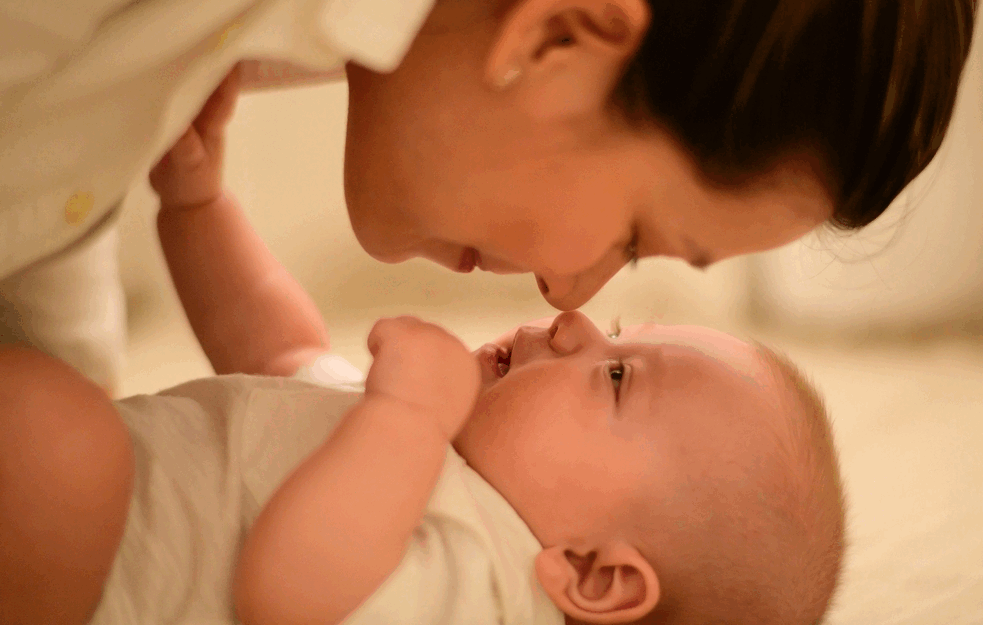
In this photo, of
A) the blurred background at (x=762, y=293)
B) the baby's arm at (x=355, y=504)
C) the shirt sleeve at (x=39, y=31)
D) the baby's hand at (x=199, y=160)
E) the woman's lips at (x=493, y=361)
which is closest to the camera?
the shirt sleeve at (x=39, y=31)

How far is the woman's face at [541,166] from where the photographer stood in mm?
647

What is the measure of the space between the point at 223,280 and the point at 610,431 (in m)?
0.49

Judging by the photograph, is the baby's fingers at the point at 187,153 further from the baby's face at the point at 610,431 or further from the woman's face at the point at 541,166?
the baby's face at the point at 610,431

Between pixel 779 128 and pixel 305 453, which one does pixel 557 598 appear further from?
pixel 779 128

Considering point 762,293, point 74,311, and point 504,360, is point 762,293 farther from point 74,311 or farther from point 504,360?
point 74,311

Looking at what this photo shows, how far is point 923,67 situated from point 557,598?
48 centimetres

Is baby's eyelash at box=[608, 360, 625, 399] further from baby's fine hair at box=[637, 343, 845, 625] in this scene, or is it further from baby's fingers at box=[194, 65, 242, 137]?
baby's fingers at box=[194, 65, 242, 137]

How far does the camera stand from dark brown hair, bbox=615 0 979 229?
60 centimetres

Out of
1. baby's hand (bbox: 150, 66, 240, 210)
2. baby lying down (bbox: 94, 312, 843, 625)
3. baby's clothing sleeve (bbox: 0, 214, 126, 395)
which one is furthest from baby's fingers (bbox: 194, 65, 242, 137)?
baby lying down (bbox: 94, 312, 843, 625)

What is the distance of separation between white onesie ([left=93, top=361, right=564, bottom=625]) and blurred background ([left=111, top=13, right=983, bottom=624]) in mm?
562

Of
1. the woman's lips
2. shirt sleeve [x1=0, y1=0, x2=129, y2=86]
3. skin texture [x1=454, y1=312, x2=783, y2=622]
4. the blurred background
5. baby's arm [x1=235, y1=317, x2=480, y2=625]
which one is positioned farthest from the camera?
the blurred background

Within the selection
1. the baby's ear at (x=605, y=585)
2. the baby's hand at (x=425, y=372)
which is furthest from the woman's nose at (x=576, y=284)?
the baby's ear at (x=605, y=585)

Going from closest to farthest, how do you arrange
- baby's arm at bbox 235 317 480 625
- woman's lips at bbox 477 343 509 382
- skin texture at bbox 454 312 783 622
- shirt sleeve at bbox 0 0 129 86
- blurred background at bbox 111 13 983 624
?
shirt sleeve at bbox 0 0 129 86, baby's arm at bbox 235 317 480 625, skin texture at bbox 454 312 783 622, woman's lips at bbox 477 343 509 382, blurred background at bbox 111 13 983 624

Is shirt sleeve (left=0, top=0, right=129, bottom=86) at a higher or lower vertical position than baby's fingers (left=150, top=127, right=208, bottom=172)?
higher
